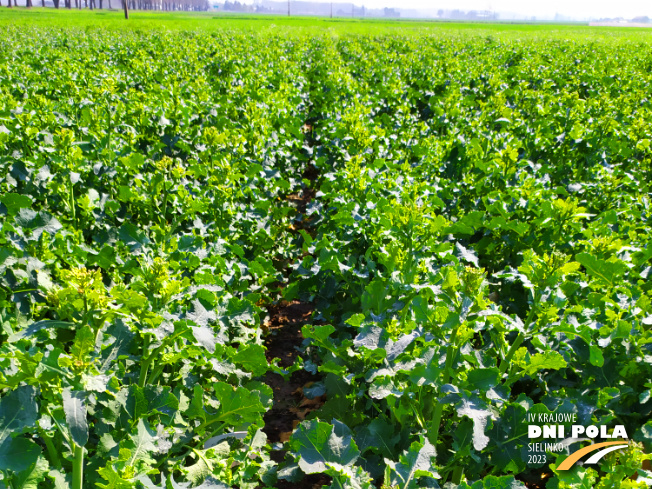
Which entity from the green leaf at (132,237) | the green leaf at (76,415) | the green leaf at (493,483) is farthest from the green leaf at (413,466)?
the green leaf at (132,237)

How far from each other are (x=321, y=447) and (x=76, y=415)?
3.15 ft

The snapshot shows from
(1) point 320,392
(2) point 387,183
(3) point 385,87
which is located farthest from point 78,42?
(1) point 320,392

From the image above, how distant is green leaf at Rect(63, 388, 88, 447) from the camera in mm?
1675

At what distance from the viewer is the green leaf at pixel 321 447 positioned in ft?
6.63

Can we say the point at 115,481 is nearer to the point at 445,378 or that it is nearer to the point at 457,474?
the point at 445,378

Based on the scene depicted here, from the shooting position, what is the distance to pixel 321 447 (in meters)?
2.04

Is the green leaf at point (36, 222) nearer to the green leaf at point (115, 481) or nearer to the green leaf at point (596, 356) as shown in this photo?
the green leaf at point (115, 481)

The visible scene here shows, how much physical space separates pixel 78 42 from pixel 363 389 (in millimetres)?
20981

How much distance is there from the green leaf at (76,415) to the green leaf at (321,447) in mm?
831

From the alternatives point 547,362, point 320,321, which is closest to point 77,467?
point 547,362

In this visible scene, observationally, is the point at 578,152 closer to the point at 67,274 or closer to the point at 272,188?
the point at 272,188

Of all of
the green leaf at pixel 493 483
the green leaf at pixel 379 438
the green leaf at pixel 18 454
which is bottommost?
the green leaf at pixel 379 438

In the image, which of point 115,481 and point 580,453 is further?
point 580,453

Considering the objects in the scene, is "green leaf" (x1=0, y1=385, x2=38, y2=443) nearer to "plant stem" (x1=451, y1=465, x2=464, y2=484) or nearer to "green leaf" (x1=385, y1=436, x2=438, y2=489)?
"green leaf" (x1=385, y1=436, x2=438, y2=489)
